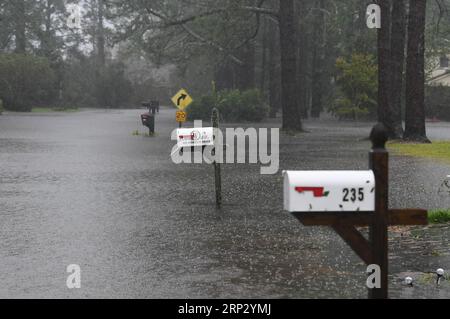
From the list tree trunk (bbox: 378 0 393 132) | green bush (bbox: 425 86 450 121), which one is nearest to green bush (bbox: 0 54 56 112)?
green bush (bbox: 425 86 450 121)

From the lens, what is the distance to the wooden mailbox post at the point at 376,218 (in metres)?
5.10

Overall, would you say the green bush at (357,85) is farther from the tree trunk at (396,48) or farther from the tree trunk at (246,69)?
the tree trunk at (396,48)

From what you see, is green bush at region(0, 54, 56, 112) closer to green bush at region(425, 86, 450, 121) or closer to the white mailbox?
green bush at region(425, 86, 450, 121)

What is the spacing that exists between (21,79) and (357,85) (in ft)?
99.3

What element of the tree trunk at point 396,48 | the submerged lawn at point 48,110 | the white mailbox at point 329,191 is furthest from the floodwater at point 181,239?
the submerged lawn at point 48,110

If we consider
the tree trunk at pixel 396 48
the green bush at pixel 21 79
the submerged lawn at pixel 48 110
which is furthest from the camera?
the submerged lawn at pixel 48 110

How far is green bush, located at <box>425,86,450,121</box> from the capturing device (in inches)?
2307

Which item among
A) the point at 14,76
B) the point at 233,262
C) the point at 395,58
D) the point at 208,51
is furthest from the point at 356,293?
the point at 14,76

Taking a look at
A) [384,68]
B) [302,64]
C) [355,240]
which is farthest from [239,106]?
[355,240]

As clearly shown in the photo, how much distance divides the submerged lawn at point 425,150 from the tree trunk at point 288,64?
930cm

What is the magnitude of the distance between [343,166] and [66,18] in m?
90.0

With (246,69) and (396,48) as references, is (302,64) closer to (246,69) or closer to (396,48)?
(246,69)

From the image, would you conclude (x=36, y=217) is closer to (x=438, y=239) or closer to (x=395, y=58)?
(x=438, y=239)

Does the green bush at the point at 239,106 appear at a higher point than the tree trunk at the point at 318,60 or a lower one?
lower
